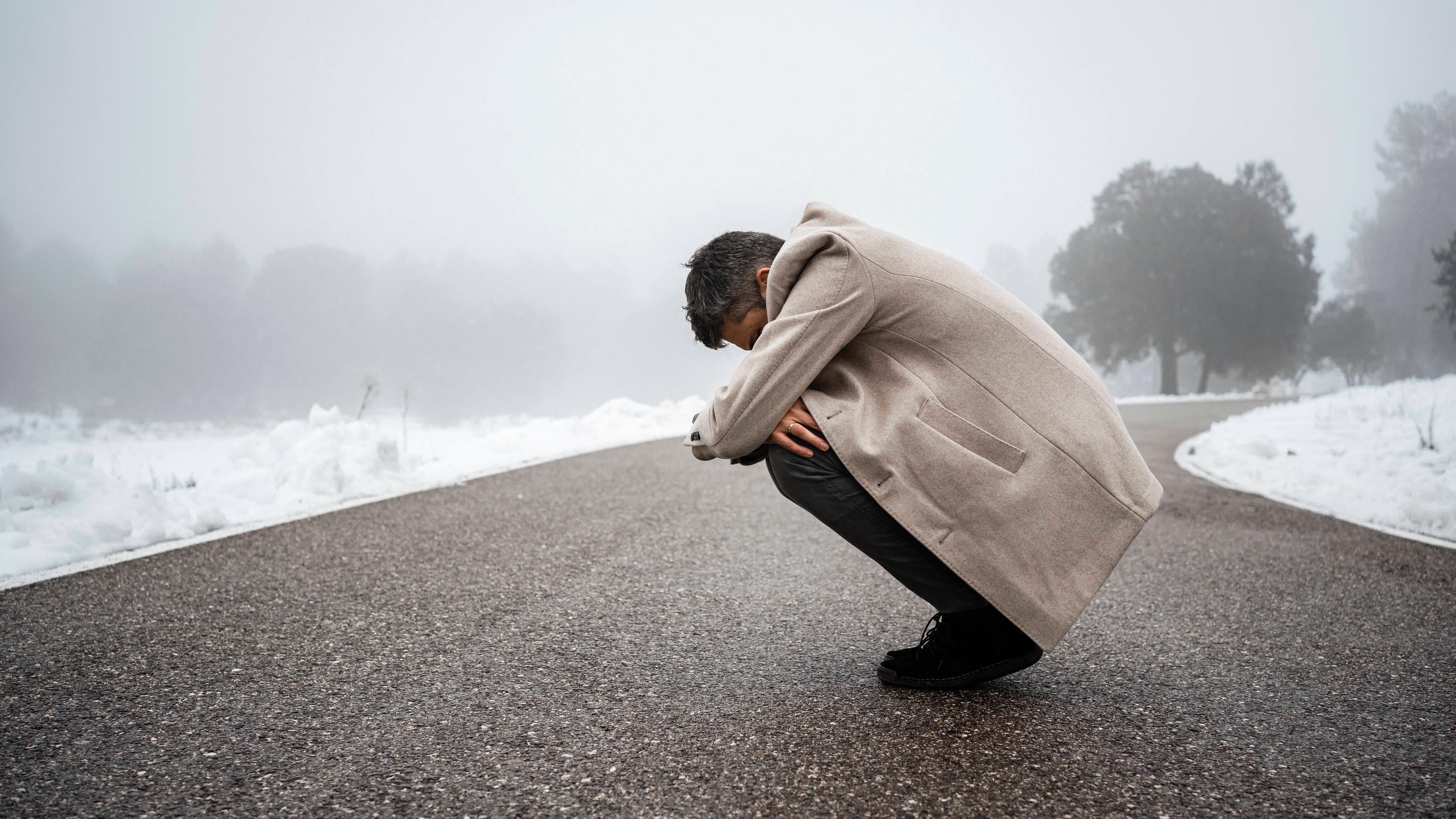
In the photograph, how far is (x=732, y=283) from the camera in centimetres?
207

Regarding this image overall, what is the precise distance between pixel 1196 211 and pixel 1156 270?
114 inches

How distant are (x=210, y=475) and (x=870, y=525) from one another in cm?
568

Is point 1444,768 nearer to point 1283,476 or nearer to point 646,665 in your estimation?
point 646,665

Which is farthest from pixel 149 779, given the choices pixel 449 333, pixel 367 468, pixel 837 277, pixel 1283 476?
pixel 449 333

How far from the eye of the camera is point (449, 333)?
184 feet

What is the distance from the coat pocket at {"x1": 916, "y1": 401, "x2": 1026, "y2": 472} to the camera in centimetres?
182

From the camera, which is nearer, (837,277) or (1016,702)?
(837,277)

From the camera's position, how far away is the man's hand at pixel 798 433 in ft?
6.23

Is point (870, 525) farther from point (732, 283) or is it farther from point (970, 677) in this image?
point (732, 283)

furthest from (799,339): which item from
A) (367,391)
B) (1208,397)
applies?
(1208,397)

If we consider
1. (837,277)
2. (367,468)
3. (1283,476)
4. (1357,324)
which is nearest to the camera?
(837,277)

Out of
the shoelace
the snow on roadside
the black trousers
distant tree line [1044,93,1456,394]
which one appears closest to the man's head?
the black trousers

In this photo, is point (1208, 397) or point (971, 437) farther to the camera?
point (1208, 397)

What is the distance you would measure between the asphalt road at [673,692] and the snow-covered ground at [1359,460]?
1084mm
